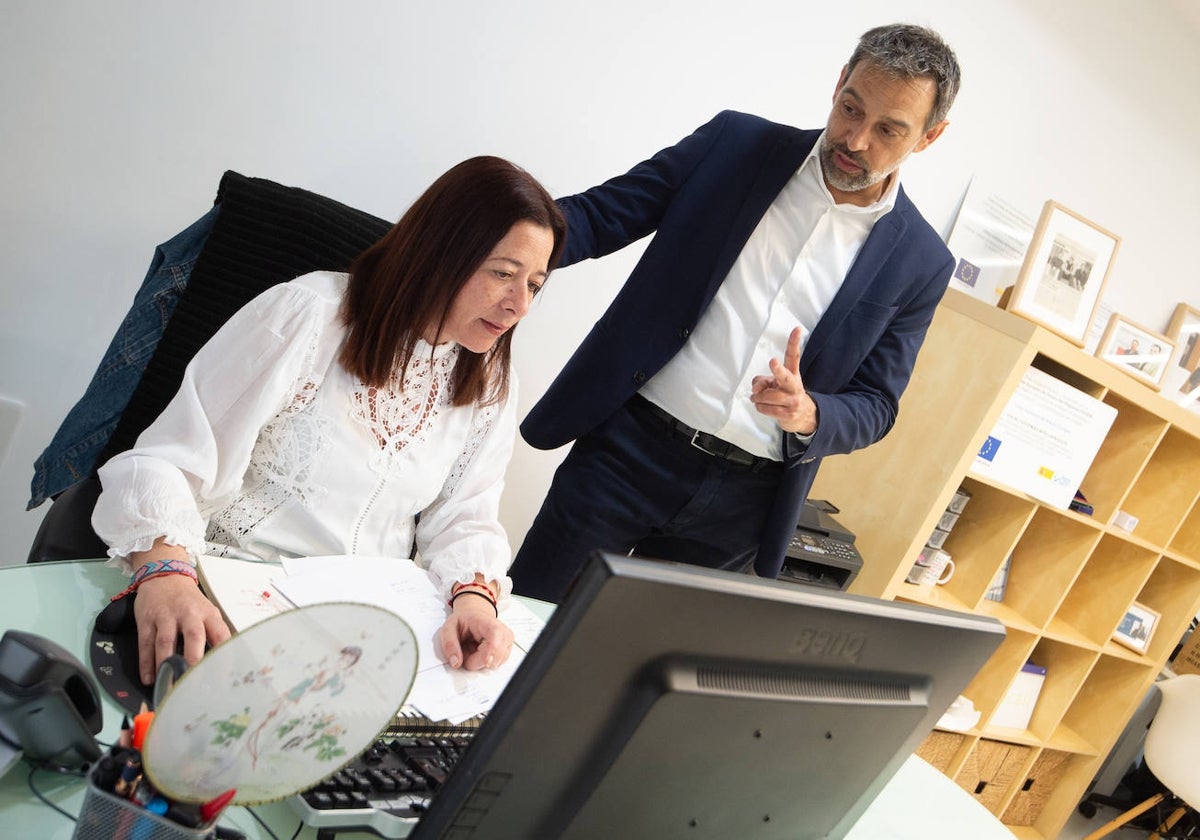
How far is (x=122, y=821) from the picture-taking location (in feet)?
1.98

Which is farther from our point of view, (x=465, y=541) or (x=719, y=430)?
(x=719, y=430)

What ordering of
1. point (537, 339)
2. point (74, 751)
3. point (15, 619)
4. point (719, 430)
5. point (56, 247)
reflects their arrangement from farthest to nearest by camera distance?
point (537, 339), point (56, 247), point (719, 430), point (15, 619), point (74, 751)

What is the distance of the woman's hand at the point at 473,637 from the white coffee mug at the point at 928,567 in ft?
7.73

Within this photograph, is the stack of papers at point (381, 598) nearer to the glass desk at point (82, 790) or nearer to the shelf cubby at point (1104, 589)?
the glass desk at point (82, 790)

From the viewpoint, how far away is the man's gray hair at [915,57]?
5.89ft

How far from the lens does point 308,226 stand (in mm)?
1604

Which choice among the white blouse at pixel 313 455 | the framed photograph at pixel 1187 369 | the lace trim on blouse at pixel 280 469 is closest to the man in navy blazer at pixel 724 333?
the white blouse at pixel 313 455

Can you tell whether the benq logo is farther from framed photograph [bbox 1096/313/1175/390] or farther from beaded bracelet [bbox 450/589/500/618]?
framed photograph [bbox 1096/313/1175/390]

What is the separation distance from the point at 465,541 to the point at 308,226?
59cm

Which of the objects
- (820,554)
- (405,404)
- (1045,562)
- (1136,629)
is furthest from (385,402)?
(1136,629)

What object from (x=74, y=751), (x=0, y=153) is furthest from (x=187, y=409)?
(x=0, y=153)

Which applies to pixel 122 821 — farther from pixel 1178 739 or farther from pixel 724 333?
pixel 1178 739

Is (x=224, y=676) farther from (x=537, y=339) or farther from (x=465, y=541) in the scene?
(x=537, y=339)

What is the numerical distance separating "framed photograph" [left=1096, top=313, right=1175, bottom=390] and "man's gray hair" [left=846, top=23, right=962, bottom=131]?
199cm
